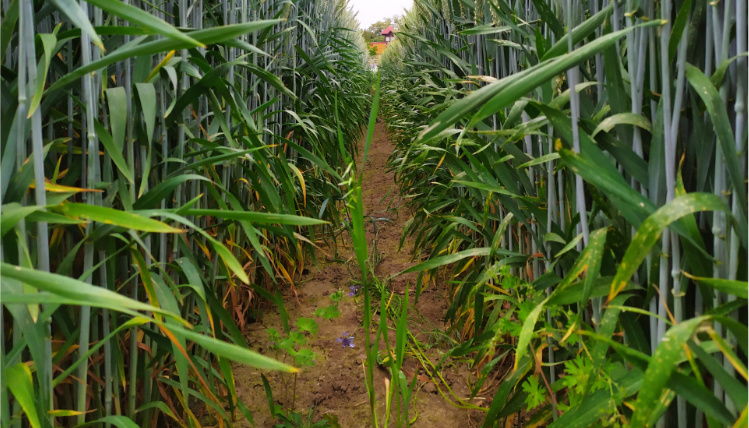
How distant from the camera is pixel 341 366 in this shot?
4.62ft

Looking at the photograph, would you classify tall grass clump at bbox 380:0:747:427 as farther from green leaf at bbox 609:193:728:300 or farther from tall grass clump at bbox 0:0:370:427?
tall grass clump at bbox 0:0:370:427

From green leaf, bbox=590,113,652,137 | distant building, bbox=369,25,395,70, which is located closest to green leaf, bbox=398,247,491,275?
green leaf, bbox=590,113,652,137

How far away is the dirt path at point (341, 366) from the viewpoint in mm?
1222

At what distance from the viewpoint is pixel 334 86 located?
250 cm

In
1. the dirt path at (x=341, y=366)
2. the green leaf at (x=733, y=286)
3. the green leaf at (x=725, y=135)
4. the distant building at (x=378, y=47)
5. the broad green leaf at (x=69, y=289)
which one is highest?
the distant building at (x=378, y=47)

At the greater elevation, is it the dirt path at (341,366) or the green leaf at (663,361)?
the green leaf at (663,361)

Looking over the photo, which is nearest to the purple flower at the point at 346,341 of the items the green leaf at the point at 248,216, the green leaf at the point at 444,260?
the green leaf at the point at 444,260

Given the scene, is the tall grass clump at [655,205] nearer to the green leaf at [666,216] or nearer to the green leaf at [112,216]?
the green leaf at [666,216]

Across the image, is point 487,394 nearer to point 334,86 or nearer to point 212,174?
point 212,174

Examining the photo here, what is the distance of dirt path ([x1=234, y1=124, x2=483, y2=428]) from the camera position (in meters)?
1.22

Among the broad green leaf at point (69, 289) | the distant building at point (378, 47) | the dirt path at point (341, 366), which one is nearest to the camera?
the broad green leaf at point (69, 289)

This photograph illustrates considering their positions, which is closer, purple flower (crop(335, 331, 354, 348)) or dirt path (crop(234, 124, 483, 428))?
dirt path (crop(234, 124, 483, 428))

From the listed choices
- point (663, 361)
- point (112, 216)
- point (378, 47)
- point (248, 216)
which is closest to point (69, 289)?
point (112, 216)

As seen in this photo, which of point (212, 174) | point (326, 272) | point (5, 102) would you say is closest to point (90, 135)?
point (5, 102)
